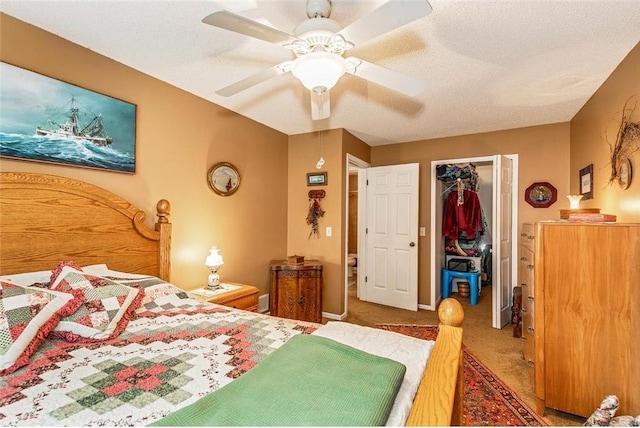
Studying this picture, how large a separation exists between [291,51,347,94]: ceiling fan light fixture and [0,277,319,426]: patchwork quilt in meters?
1.26

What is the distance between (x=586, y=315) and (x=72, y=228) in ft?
10.5

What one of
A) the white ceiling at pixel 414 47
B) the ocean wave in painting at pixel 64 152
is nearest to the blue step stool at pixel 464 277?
the white ceiling at pixel 414 47

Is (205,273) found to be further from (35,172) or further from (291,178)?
(291,178)

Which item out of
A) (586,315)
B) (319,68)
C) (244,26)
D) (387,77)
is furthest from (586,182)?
(244,26)

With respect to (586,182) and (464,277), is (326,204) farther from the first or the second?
(586,182)

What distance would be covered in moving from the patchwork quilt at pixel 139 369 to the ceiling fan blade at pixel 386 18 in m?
1.42

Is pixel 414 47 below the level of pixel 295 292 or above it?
above

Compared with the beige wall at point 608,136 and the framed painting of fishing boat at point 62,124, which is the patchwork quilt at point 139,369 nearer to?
the framed painting of fishing boat at point 62,124

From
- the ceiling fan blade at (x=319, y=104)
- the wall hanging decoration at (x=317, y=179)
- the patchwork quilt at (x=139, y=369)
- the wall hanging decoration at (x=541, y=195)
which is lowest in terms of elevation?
the patchwork quilt at (x=139, y=369)

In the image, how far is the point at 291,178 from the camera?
4008 mm

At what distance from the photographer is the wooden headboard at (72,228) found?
1.62m

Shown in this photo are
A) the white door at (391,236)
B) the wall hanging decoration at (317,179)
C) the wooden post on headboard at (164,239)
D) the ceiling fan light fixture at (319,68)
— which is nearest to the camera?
the ceiling fan light fixture at (319,68)

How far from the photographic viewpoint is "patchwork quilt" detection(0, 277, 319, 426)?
89 cm

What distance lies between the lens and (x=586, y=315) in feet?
5.98
